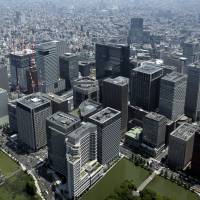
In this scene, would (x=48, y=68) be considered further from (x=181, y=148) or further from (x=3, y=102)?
(x=181, y=148)

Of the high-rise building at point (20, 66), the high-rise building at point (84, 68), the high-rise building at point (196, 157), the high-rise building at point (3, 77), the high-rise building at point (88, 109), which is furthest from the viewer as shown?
the high-rise building at point (84, 68)

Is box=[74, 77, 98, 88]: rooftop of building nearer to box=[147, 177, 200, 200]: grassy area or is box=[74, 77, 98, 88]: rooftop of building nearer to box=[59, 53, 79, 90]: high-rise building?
box=[59, 53, 79, 90]: high-rise building

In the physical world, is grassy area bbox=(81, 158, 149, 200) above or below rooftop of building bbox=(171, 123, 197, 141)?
below

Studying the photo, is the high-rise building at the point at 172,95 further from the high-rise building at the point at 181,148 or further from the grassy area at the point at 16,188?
the grassy area at the point at 16,188

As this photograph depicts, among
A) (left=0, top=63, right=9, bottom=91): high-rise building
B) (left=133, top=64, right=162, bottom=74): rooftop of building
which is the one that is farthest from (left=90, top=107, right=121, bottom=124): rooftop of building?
(left=0, top=63, right=9, bottom=91): high-rise building

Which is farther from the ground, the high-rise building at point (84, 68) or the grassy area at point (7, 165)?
the high-rise building at point (84, 68)

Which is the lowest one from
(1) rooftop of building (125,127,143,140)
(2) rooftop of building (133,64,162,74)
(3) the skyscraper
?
(1) rooftop of building (125,127,143,140)

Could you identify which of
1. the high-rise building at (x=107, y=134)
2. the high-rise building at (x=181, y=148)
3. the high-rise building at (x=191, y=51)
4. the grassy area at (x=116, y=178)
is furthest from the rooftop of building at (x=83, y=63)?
the high-rise building at (x=181, y=148)
